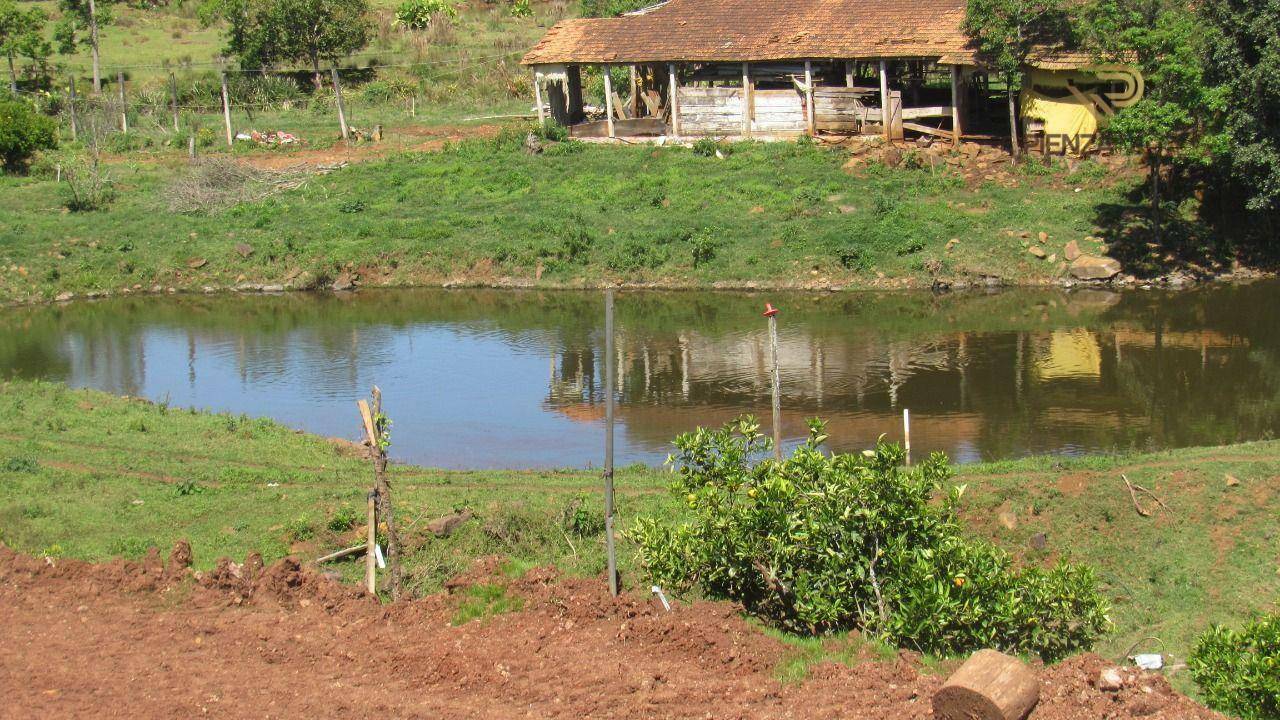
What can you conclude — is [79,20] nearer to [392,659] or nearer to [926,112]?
[926,112]

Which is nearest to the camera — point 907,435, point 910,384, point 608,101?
point 907,435

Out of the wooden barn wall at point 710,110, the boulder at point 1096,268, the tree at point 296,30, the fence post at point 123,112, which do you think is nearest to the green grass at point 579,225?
the boulder at point 1096,268

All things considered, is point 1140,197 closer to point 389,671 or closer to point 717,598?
point 717,598

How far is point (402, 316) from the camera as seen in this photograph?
30.7m

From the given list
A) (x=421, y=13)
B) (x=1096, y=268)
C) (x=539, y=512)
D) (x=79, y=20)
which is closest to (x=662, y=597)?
(x=539, y=512)

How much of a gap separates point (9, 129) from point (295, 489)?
28.9m

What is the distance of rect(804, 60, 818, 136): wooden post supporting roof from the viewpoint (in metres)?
37.9

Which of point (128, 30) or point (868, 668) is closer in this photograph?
point (868, 668)

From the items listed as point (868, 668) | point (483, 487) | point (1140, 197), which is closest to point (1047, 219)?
point (1140, 197)

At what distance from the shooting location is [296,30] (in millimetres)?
49344

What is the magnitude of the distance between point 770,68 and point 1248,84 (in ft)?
51.6

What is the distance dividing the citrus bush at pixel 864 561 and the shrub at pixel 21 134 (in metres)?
35.0

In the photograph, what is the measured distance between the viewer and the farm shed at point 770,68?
37.2 metres

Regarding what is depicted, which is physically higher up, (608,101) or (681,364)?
(608,101)
